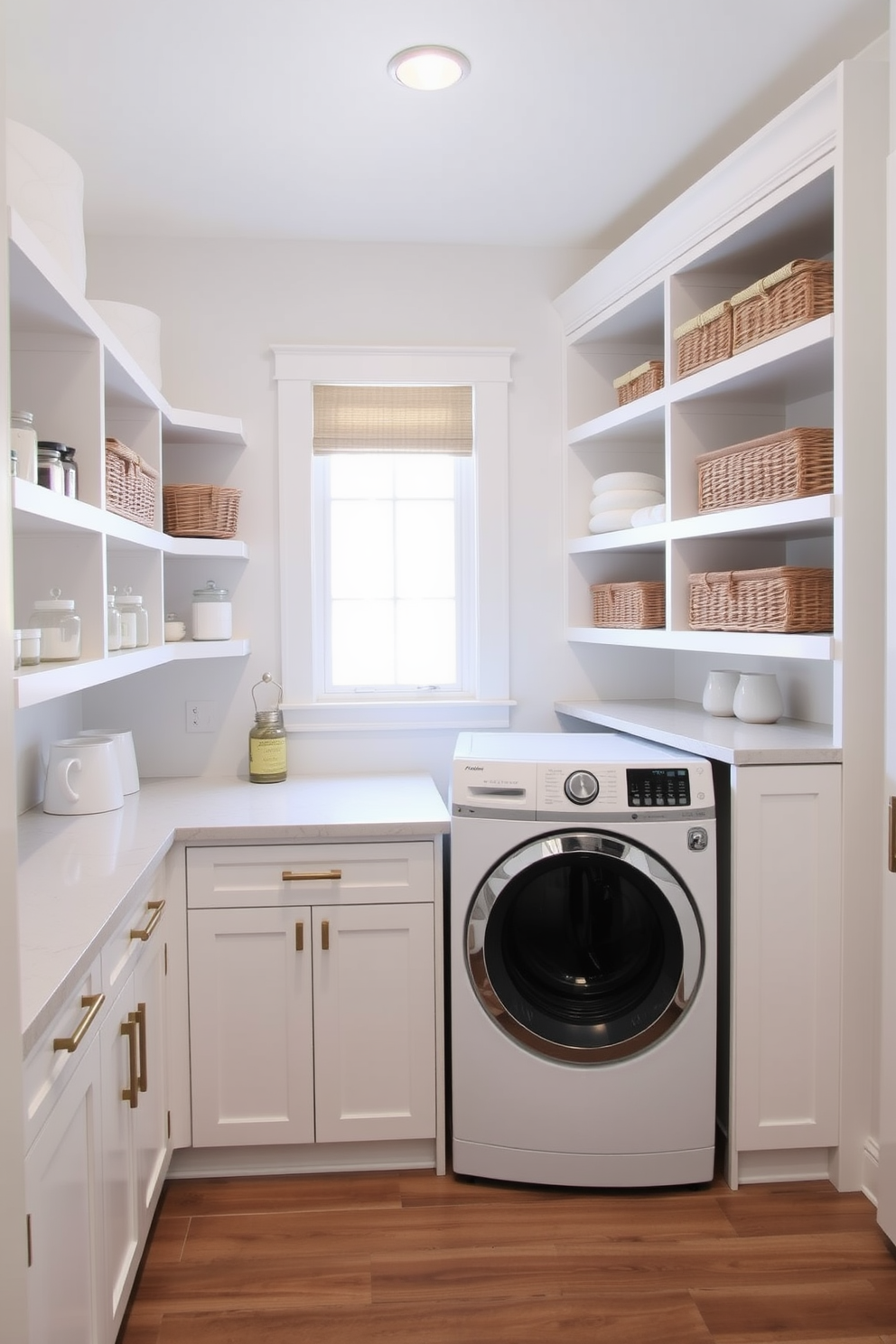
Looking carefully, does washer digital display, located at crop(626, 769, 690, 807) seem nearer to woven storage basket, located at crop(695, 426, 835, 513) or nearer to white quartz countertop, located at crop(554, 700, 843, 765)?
white quartz countertop, located at crop(554, 700, 843, 765)

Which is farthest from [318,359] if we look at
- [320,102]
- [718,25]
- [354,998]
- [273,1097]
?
[273,1097]

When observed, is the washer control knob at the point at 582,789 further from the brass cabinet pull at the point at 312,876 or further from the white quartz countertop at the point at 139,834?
the brass cabinet pull at the point at 312,876

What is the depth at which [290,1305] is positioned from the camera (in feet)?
6.11

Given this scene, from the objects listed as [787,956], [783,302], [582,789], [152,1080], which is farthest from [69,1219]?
[783,302]

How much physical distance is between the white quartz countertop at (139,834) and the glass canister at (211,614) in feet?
1.55

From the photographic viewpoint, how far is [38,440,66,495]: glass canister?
1660 mm

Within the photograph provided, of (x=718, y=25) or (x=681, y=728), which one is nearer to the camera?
(x=718, y=25)

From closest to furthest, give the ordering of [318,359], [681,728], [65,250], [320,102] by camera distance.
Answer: [65,250] < [320,102] < [681,728] < [318,359]

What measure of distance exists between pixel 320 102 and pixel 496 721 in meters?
1.85

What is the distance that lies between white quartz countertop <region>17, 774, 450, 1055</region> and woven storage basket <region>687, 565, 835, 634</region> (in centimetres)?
90

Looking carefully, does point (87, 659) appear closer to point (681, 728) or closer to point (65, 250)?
point (65, 250)

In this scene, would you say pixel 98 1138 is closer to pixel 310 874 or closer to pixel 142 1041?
pixel 142 1041

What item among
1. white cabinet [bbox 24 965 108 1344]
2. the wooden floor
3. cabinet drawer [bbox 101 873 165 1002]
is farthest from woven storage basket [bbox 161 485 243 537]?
the wooden floor

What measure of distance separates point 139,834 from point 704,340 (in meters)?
1.92
